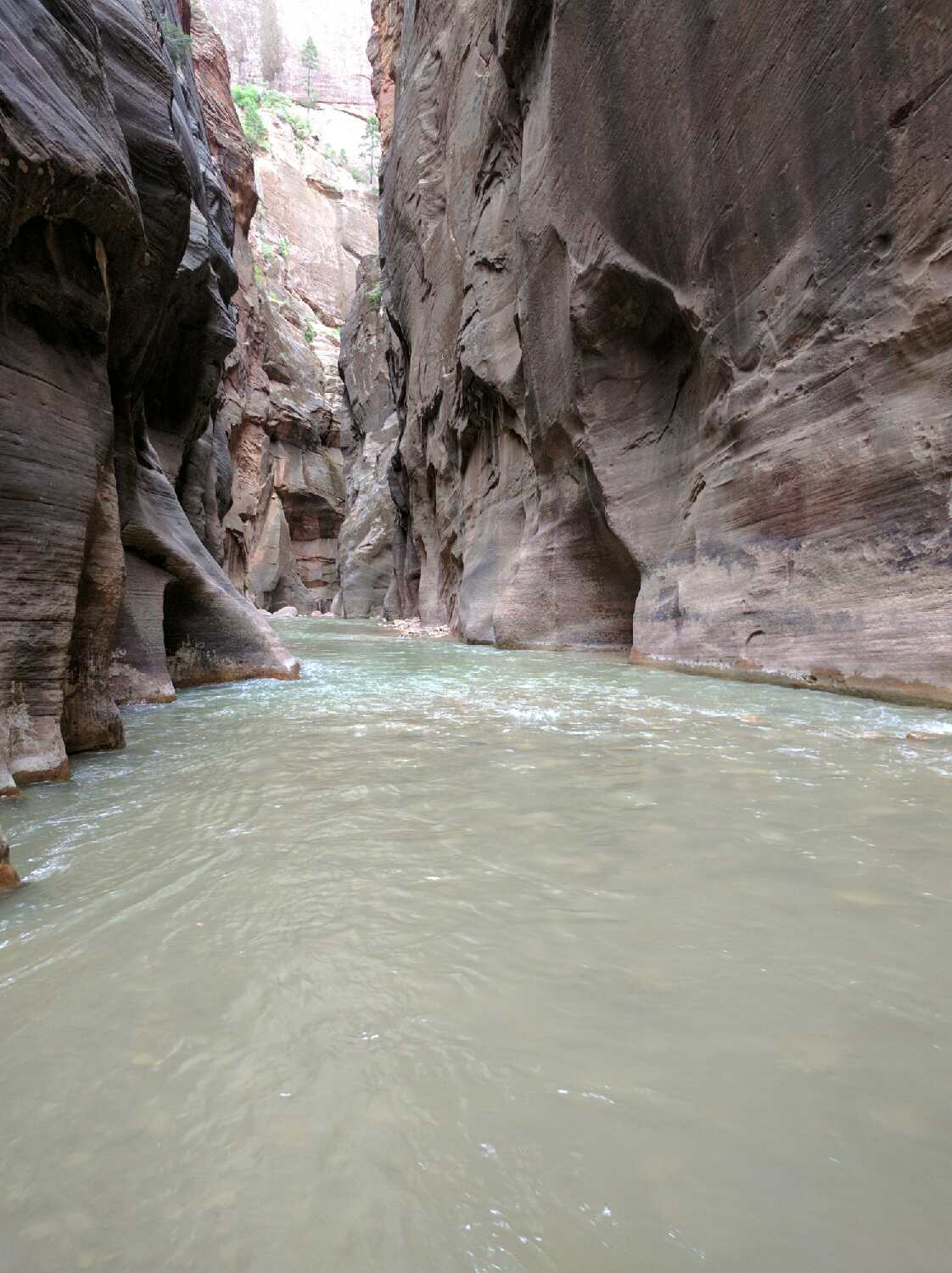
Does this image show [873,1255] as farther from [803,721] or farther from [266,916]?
[803,721]

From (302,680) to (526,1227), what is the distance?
689 centimetres

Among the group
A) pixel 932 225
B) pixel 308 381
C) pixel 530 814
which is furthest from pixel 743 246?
pixel 308 381

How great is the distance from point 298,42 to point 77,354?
10789 cm

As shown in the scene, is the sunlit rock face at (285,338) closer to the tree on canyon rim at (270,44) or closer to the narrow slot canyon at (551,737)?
the narrow slot canyon at (551,737)

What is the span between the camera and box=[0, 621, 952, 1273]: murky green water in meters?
0.84

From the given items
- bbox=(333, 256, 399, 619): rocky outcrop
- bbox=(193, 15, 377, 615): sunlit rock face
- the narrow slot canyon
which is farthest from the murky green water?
bbox=(333, 256, 399, 619): rocky outcrop

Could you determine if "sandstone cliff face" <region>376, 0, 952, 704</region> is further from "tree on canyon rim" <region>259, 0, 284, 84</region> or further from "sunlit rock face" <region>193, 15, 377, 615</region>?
"tree on canyon rim" <region>259, 0, 284, 84</region>

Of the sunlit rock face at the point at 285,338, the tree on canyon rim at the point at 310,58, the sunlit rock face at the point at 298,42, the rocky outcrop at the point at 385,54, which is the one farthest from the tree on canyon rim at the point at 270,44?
the rocky outcrop at the point at 385,54

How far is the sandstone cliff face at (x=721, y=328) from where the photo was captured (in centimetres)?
539

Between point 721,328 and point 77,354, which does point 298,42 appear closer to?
point 721,328

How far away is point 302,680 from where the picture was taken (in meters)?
7.43

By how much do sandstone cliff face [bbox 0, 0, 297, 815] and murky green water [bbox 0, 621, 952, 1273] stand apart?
4.06 ft

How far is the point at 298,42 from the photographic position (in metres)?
82.1

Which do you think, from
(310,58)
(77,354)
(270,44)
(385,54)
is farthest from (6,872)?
(270,44)
